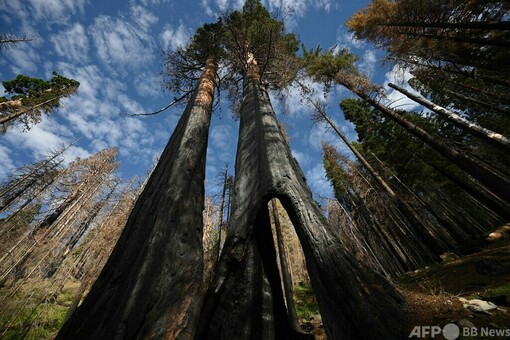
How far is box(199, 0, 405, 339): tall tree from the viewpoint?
1.19 metres

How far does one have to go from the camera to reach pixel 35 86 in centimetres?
1563

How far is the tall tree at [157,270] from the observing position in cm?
121

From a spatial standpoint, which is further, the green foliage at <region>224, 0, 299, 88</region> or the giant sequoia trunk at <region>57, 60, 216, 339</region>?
the green foliage at <region>224, 0, 299, 88</region>

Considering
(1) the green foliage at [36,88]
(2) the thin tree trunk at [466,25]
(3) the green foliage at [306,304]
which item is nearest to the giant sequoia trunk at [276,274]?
(2) the thin tree trunk at [466,25]

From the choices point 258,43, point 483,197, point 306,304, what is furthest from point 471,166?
point 306,304

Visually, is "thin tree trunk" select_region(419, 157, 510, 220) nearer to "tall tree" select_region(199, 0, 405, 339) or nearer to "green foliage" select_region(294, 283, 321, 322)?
"green foliage" select_region(294, 283, 321, 322)

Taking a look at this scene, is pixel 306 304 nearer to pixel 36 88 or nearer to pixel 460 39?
pixel 460 39

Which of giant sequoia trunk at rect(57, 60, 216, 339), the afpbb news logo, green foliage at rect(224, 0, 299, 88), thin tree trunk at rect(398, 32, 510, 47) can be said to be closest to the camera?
the afpbb news logo

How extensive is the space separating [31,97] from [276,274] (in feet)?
64.7

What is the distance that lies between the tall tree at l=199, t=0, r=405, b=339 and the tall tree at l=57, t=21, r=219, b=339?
0.26m

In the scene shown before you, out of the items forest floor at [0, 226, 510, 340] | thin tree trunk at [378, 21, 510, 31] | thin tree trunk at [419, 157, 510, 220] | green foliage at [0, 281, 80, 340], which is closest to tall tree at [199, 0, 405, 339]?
forest floor at [0, 226, 510, 340]

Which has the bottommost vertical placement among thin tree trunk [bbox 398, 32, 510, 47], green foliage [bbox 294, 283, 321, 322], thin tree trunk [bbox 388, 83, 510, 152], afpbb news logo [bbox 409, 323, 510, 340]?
afpbb news logo [bbox 409, 323, 510, 340]

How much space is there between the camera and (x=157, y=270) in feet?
4.65

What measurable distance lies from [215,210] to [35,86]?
14.6 meters
